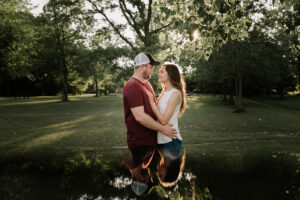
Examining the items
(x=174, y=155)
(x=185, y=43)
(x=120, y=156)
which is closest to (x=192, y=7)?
(x=185, y=43)

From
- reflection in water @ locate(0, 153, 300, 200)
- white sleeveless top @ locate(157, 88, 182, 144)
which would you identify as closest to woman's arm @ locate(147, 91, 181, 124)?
white sleeveless top @ locate(157, 88, 182, 144)

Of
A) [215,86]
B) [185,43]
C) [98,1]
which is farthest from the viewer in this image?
[215,86]

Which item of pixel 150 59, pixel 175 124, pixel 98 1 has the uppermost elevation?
pixel 98 1

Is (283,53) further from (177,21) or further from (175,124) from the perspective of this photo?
(175,124)

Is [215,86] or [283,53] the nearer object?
[283,53]

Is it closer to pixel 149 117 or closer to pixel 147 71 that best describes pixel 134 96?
pixel 149 117

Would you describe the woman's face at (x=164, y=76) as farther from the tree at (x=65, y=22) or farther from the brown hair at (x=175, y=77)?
the tree at (x=65, y=22)

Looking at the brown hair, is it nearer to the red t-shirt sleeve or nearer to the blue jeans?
the red t-shirt sleeve

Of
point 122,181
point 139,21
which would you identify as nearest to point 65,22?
point 139,21

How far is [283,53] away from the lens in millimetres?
21281

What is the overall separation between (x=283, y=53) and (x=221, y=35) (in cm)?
1965

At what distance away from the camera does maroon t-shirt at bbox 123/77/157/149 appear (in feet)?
10.1

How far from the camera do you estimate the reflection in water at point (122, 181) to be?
14.6 feet

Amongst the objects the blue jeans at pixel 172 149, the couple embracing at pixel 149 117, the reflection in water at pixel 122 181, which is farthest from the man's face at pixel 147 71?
the reflection in water at pixel 122 181
